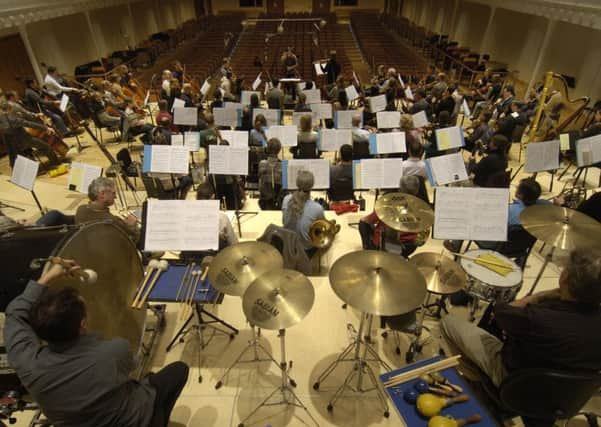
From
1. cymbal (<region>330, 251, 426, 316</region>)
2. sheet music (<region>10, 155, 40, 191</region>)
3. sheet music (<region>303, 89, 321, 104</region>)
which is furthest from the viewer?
sheet music (<region>303, 89, 321, 104</region>)

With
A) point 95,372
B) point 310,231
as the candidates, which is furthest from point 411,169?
point 95,372

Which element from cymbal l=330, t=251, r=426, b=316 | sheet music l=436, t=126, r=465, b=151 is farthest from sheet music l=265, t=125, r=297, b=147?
cymbal l=330, t=251, r=426, b=316

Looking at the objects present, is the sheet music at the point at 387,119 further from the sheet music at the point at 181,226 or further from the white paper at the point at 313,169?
the sheet music at the point at 181,226

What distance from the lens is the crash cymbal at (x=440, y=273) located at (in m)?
3.06

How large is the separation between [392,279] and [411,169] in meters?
3.46

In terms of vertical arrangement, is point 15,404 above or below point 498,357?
below

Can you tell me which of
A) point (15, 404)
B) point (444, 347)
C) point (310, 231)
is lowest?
point (444, 347)

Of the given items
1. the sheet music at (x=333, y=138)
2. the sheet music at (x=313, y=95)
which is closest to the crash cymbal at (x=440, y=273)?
the sheet music at (x=333, y=138)

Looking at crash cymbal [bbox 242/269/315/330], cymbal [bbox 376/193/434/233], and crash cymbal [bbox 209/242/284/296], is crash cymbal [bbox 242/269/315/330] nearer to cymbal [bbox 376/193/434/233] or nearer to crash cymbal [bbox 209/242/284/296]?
crash cymbal [bbox 209/242/284/296]

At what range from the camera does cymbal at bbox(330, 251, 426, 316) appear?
245cm

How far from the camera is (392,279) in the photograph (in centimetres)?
261

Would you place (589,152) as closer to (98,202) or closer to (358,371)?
(358,371)

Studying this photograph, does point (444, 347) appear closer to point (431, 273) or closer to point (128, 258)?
point (431, 273)

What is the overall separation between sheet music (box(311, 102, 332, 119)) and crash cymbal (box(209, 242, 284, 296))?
630cm
